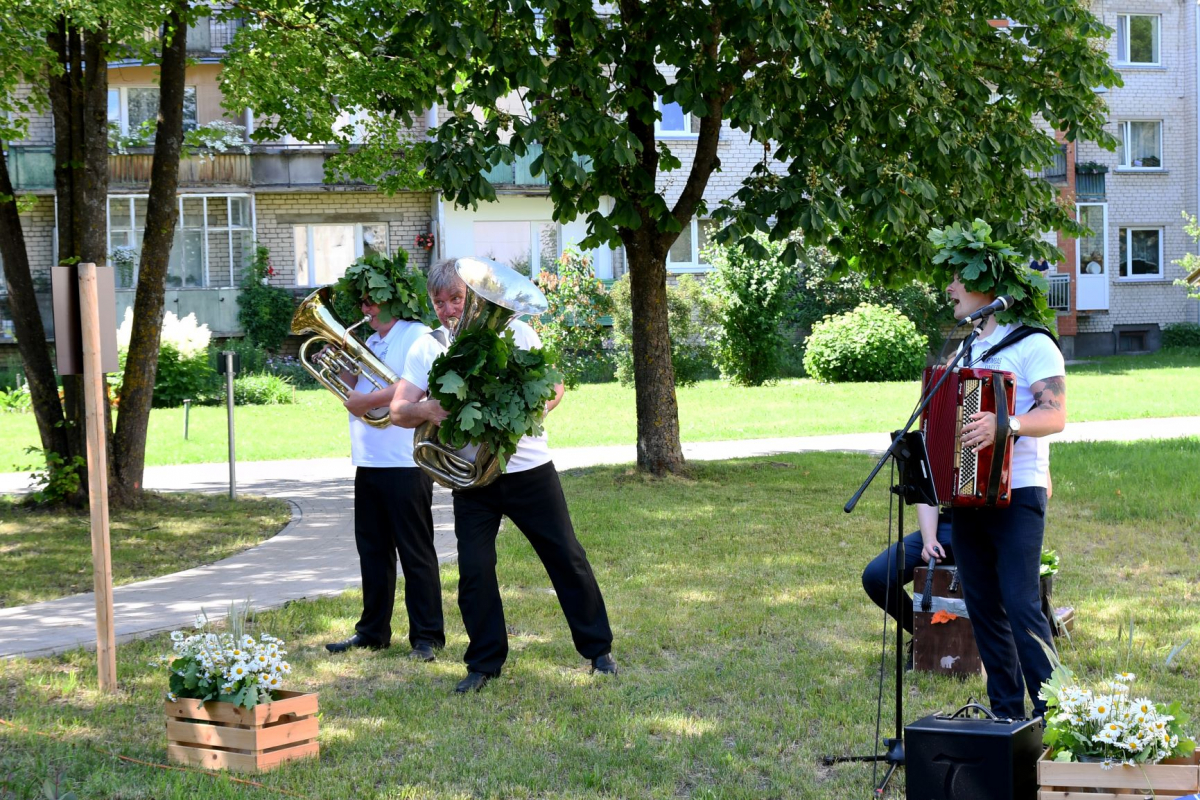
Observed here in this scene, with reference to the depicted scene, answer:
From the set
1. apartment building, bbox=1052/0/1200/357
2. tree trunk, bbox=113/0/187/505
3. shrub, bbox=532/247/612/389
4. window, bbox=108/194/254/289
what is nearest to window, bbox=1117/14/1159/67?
apartment building, bbox=1052/0/1200/357

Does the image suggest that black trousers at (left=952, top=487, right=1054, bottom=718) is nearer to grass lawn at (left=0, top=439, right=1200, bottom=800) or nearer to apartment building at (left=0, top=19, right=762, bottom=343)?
grass lawn at (left=0, top=439, right=1200, bottom=800)

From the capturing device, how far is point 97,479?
20.5 ft

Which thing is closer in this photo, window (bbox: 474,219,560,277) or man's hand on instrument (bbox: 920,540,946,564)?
man's hand on instrument (bbox: 920,540,946,564)

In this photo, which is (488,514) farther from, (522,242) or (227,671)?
(522,242)

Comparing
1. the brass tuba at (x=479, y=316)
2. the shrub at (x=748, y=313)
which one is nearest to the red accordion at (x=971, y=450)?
the brass tuba at (x=479, y=316)

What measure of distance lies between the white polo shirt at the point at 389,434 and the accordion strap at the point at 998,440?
10.8 feet

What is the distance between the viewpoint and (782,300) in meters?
26.0

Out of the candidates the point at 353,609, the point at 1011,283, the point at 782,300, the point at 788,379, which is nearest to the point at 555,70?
the point at 353,609

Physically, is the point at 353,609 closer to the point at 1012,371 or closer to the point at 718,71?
the point at 1012,371

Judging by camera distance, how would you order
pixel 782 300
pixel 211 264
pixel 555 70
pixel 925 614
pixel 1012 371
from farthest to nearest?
pixel 211 264, pixel 782 300, pixel 555 70, pixel 925 614, pixel 1012 371

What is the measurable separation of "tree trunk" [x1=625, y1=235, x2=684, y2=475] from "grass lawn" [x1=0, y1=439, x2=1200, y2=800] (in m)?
3.28

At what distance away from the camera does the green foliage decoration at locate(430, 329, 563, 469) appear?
5.90 m

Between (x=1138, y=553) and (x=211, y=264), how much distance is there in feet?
89.4

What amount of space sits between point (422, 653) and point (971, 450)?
11.4 feet
